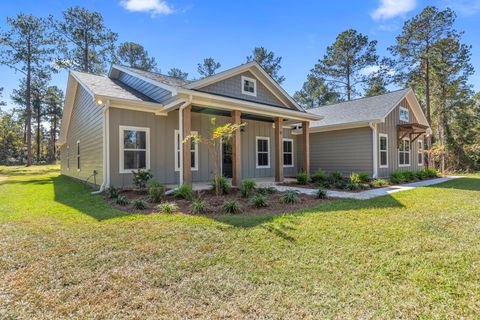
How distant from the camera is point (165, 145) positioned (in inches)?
384

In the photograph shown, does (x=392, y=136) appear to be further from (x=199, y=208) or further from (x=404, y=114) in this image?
(x=199, y=208)

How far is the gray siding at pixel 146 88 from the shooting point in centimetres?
956

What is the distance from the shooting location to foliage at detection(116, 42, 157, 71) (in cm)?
2849

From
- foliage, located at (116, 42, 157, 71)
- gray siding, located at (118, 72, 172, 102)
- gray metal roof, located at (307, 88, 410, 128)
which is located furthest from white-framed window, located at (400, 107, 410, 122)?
foliage, located at (116, 42, 157, 71)

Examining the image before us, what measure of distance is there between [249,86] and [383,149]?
7.74 meters

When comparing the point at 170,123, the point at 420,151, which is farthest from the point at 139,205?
the point at 420,151

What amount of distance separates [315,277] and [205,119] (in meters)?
8.83

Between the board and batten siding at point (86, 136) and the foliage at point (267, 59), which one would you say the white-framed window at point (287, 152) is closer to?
the board and batten siding at point (86, 136)

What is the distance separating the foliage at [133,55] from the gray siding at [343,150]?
72.7 ft

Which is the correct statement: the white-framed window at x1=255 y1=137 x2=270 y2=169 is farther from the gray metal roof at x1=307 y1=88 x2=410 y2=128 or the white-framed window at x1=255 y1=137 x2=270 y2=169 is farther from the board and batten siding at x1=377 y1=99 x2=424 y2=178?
the board and batten siding at x1=377 y1=99 x2=424 y2=178

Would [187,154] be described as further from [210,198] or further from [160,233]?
[160,233]

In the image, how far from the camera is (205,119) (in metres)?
10.9

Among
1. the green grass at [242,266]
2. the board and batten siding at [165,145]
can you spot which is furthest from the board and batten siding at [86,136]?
the green grass at [242,266]

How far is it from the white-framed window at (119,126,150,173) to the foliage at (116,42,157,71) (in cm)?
2205
